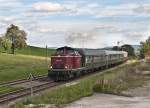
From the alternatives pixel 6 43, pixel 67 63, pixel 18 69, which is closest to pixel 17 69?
pixel 18 69

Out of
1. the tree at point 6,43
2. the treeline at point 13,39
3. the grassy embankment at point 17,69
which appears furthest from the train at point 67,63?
the treeline at point 13,39

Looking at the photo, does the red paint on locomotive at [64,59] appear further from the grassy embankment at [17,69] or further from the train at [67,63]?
the grassy embankment at [17,69]

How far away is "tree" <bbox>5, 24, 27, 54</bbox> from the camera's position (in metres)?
150

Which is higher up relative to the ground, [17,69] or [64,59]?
[64,59]

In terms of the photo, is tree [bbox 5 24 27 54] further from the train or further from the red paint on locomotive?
the red paint on locomotive

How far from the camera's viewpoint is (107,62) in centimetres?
7131

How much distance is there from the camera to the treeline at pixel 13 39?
471 ft

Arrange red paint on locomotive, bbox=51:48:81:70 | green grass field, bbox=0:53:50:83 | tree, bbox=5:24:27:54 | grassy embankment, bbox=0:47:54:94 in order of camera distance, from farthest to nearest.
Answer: tree, bbox=5:24:27:54 < green grass field, bbox=0:53:50:83 < grassy embankment, bbox=0:47:54:94 < red paint on locomotive, bbox=51:48:81:70

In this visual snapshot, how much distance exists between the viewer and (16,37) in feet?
502

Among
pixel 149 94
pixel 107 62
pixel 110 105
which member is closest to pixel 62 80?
pixel 149 94

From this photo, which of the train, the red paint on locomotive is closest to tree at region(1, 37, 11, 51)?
the train

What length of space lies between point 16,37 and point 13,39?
4.73 feet

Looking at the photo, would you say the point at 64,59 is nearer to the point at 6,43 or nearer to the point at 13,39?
the point at 6,43

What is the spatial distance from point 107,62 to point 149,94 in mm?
41629
